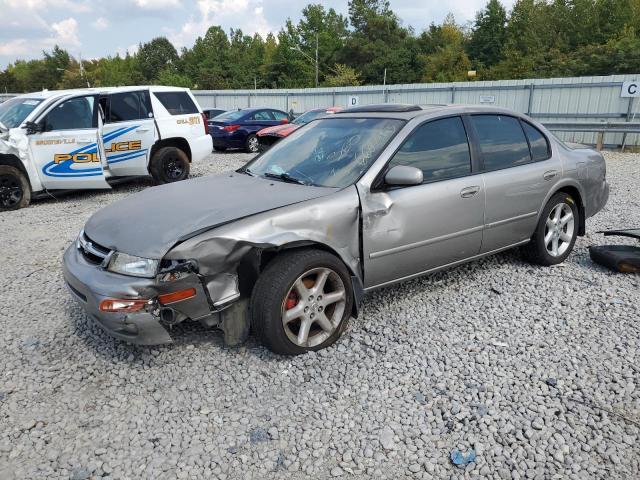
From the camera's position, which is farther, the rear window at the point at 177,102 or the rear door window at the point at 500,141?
the rear window at the point at 177,102

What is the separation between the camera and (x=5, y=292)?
443 cm

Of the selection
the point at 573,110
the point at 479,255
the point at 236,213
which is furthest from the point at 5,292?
the point at 573,110

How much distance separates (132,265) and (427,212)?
211 cm

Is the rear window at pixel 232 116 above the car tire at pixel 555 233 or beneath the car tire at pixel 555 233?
above

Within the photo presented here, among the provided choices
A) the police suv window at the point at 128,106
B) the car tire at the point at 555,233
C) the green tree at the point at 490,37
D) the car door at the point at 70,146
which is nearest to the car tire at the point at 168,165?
the police suv window at the point at 128,106

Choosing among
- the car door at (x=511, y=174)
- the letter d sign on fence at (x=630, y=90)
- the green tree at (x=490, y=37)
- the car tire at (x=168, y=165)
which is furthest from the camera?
the green tree at (x=490, y=37)

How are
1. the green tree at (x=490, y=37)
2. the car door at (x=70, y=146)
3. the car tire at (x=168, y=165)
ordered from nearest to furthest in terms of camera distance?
1. the car door at (x=70, y=146)
2. the car tire at (x=168, y=165)
3. the green tree at (x=490, y=37)

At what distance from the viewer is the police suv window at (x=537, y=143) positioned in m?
4.55

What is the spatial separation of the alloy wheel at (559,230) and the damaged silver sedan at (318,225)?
15 centimetres

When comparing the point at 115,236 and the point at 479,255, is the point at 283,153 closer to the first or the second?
the point at 115,236

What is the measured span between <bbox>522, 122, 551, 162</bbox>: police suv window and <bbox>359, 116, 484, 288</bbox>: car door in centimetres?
93

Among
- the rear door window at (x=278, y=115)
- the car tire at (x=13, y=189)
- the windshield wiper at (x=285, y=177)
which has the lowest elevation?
the car tire at (x=13, y=189)

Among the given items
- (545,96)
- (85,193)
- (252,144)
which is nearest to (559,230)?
(85,193)

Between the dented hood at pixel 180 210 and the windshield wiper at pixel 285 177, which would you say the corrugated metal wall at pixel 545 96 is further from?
the dented hood at pixel 180 210
